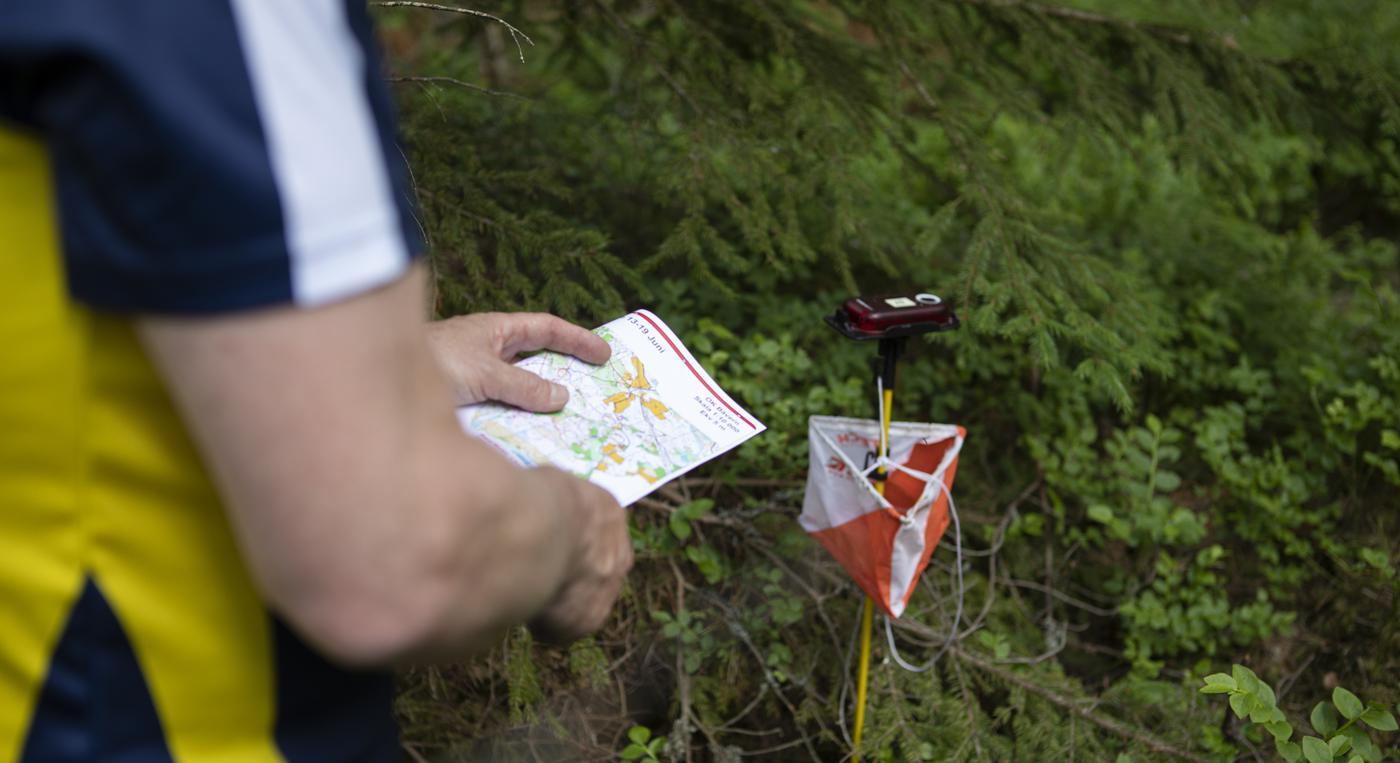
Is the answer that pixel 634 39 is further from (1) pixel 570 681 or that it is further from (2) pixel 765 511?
(1) pixel 570 681

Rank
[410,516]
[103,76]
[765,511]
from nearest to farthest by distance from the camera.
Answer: [103,76] < [410,516] < [765,511]

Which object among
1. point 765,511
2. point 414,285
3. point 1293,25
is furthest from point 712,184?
point 1293,25

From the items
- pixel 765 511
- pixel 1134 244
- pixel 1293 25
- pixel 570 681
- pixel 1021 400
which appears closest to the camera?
pixel 570 681

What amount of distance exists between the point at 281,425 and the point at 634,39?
251 cm

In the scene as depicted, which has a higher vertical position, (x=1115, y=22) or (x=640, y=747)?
(x=1115, y=22)

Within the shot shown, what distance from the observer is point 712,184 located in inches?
108

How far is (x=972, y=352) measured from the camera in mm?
2973

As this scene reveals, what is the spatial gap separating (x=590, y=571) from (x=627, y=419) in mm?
494

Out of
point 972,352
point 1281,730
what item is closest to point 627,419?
point 1281,730

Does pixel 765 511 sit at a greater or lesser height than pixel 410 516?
lesser

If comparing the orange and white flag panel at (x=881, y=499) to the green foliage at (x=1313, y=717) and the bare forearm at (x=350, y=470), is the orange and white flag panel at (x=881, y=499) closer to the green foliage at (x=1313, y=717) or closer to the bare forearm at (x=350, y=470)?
the green foliage at (x=1313, y=717)

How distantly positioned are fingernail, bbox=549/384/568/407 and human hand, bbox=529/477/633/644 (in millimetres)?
351

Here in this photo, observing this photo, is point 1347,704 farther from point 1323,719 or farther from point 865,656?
point 865,656

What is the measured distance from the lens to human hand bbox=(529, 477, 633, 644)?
112cm
